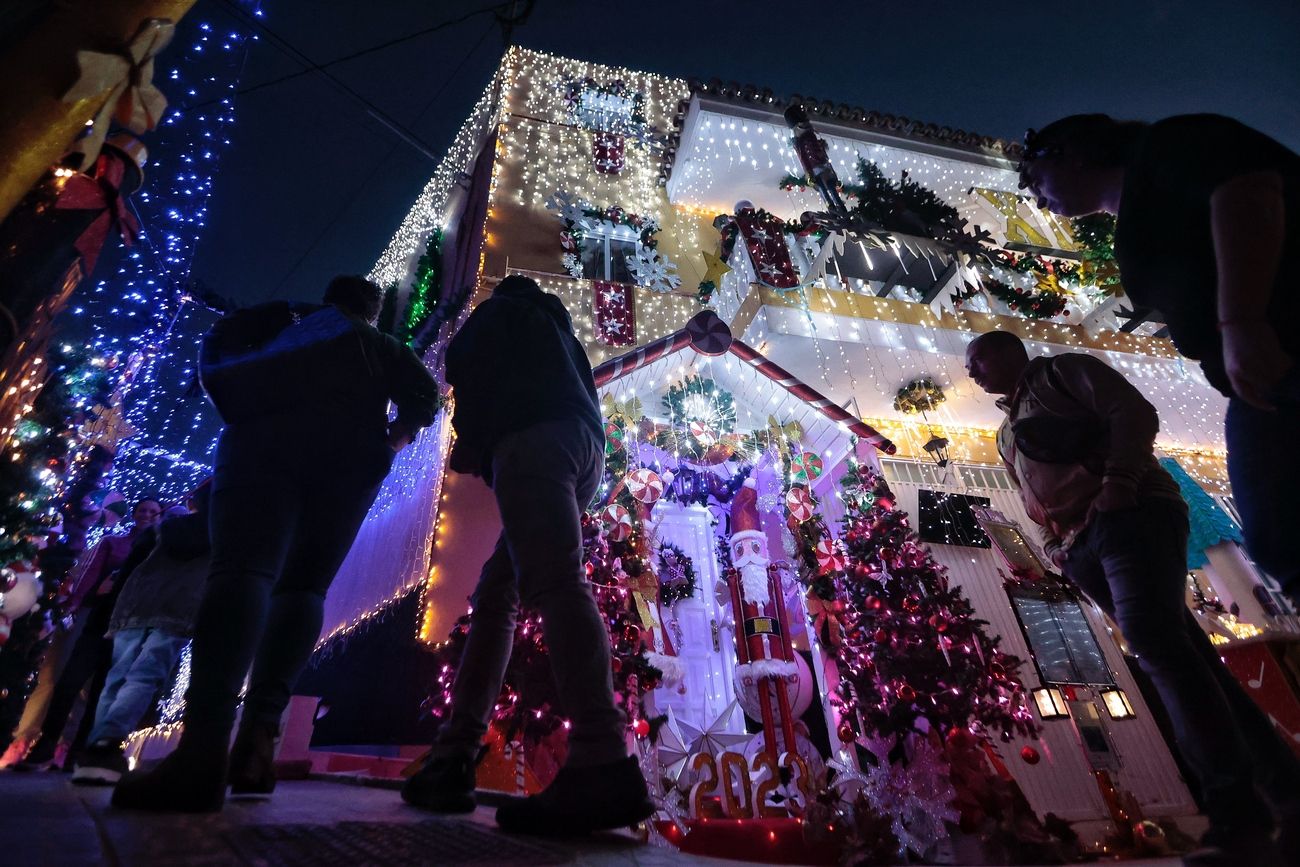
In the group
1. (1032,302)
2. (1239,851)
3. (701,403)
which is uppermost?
(1032,302)

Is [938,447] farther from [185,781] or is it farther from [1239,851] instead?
[185,781]

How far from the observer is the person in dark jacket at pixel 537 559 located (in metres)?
1.33

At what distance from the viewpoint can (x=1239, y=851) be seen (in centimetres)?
128

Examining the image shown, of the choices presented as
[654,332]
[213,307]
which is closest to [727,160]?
[654,332]

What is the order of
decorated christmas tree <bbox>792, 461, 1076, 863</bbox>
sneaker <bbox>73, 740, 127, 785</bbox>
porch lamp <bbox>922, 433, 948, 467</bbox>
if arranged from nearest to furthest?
sneaker <bbox>73, 740, 127, 785</bbox> → decorated christmas tree <bbox>792, 461, 1076, 863</bbox> → porch lamp <bbox>922, 433, 948, 467</bbox>

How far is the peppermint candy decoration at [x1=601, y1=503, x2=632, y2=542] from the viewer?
210 inches

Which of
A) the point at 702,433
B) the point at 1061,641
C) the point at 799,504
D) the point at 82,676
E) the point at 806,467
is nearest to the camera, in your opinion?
the point at 82,676

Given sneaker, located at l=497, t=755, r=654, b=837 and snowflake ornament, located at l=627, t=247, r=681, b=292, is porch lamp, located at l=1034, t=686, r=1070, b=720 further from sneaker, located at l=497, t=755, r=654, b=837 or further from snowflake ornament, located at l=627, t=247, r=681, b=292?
snowflake ornament, located at l=627, t=247, r=681, b=292

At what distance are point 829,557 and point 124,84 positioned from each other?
20.2 ft

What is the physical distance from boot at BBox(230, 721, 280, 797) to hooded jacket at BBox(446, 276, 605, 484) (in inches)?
A: 39.0

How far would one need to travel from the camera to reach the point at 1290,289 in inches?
53.5

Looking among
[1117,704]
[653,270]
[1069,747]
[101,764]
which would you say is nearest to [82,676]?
[101,764]

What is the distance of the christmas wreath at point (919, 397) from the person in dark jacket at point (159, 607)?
29.0 feet

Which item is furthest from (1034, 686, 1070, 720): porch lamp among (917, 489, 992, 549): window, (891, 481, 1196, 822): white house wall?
(917, 489, 992, 549): window
